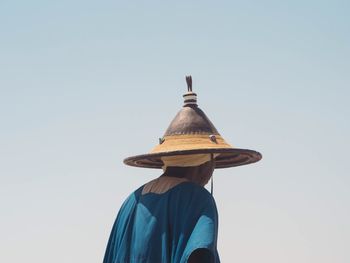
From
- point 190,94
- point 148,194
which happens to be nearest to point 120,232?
point 148,194

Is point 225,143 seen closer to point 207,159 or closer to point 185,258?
point 207,159

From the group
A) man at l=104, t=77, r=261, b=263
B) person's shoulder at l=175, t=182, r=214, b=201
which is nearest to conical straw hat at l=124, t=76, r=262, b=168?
man at l=104, t=77, r=261, b=263

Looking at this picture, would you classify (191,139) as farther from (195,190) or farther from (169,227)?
(169,227)

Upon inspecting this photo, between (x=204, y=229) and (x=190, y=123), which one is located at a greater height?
(x=190, y=123)

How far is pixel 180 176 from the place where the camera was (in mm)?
5895

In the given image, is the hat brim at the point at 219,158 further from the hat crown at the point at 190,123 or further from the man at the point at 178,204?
the hat crown at the point at 190,123

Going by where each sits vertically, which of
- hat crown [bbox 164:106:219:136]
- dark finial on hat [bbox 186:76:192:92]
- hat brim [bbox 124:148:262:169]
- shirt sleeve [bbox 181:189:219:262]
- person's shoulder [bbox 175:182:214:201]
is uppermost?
dark finial on hat [bbox 186:76:192:92]

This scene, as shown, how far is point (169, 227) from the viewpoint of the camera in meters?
5.60

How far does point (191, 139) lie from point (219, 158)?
613 mm

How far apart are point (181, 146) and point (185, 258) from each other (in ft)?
2.68

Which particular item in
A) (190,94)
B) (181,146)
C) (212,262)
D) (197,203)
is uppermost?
(190,94)

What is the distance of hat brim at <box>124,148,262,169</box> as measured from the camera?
5.71m

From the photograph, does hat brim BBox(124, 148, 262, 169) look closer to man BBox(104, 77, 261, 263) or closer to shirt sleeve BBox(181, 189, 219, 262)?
man BBox(104, 77, 261, 263)

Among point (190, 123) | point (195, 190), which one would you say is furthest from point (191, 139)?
point (195, 190)
